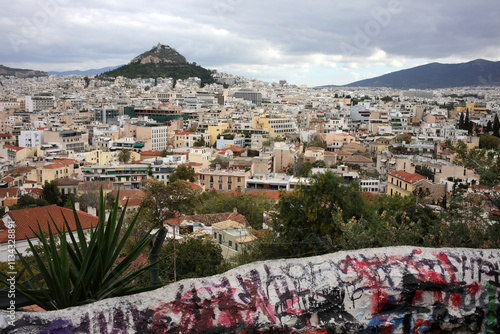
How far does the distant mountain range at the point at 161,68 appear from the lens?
14262 cm

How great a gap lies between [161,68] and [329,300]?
148290mm

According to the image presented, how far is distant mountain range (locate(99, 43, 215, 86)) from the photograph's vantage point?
468 feet

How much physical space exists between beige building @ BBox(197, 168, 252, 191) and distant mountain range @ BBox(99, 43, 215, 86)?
342 ft

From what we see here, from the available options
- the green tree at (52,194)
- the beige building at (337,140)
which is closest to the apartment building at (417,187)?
the green tree at (52,194)

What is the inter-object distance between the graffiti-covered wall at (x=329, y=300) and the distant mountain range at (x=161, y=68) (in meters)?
134

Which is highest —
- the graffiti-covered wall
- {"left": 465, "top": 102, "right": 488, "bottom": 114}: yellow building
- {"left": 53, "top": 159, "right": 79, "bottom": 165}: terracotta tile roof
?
{"left": 465, "top": 102, "right": 488, "bottom": 114}: yellow building

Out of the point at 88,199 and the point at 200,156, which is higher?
the point at 200,156

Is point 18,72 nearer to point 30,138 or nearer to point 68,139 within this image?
point 30,138

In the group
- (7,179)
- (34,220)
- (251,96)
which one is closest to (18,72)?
(251,96)

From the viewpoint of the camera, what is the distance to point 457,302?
157 inches

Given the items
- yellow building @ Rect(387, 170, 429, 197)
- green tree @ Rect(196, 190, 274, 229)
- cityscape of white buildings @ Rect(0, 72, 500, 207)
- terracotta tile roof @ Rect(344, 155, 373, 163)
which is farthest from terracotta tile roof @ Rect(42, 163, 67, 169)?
yellow building @ Rect(387, 170, 429, 197)

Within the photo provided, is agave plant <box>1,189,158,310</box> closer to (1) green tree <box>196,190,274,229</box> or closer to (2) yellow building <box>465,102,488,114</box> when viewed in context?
(1) green tree <box>196,190,274,229</box>

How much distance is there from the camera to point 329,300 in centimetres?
378

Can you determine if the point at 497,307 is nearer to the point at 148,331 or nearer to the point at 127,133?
the point at 148,331
